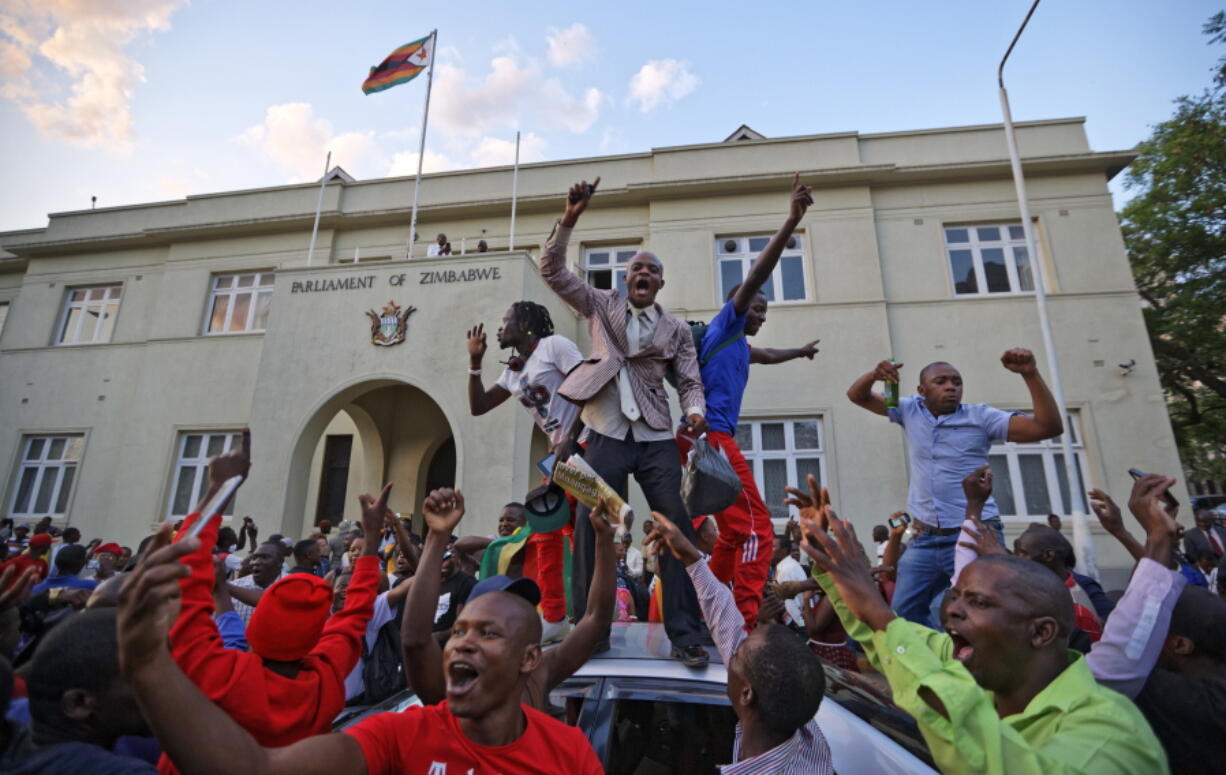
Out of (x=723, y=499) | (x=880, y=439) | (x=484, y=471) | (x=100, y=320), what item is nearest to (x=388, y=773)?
(x=723, y=499)

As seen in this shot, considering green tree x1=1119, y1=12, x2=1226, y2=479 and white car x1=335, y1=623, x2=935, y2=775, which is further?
green tree x1=1119, y1=12, x2=1226, y2=479

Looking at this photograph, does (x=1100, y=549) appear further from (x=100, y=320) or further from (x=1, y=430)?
(x=1, y=430)

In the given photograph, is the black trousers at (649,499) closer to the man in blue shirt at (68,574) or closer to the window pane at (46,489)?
the man in blue shirt at (68,574)

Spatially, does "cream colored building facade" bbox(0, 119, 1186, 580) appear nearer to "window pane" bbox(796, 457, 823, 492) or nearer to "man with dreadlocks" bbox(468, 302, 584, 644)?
"window pane" bbox(796, 457, 823, 492)

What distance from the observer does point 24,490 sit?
580 inches

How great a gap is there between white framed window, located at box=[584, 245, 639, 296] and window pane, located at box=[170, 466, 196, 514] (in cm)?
931

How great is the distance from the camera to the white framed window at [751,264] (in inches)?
509

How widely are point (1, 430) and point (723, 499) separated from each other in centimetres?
1936

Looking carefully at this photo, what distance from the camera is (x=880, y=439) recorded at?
1152 centimetres

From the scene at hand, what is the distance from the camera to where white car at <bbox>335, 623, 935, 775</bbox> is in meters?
2.20

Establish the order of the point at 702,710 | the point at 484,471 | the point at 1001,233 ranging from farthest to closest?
the point at 1001,233
the point at 484,471
the point at 702,710

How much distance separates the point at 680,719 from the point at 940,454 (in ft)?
7.95

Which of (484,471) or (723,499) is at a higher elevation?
(484,471)

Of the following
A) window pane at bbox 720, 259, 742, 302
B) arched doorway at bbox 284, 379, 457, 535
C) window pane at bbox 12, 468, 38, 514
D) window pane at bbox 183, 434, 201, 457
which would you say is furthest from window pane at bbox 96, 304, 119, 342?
window pane at bbox 720, 259, 742, 302
